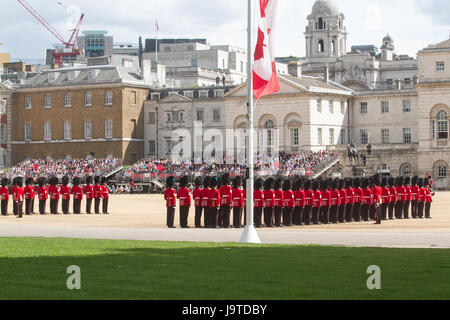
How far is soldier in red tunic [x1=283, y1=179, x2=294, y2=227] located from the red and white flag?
8.24 metres

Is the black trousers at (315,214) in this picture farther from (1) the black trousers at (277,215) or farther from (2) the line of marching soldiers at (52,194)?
(2) the line of marching soldiers at (52,194)

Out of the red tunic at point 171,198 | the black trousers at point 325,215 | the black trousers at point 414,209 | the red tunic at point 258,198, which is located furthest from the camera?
the black trousers at point 414,209

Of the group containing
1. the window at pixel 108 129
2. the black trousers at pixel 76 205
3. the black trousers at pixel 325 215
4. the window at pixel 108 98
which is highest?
the window at pixel 108 98

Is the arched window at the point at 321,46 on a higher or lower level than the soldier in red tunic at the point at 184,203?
higher

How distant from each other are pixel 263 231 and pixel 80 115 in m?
63.3

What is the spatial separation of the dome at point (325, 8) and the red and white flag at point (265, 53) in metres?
94.7

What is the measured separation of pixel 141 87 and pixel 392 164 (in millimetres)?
24855

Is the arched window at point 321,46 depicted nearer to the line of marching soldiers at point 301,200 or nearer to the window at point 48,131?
the window at point 48,131

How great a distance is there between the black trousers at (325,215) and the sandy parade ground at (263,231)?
91 cm

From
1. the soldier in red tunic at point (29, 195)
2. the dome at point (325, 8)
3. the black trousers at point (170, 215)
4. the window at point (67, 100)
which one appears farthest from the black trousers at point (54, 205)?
the dome at point (325, 8)

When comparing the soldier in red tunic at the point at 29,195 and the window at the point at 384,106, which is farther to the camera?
the window at the point at 384,106

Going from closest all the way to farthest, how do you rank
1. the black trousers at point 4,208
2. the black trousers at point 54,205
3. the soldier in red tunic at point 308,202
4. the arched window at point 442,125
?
the soldier in red tunic at point 308,202
the black trousers at point 4,208
the black trousers at point 54,205
the arched window at point 442,125

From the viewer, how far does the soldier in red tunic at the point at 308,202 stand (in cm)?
3166

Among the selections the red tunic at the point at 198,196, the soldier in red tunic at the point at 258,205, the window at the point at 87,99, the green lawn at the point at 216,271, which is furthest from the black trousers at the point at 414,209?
the window at the point at 87,99
